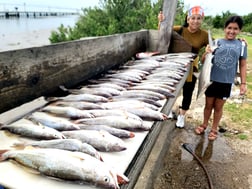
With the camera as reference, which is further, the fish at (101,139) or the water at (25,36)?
the water at (25,36)

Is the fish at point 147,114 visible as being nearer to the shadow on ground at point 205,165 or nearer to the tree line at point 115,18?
the shadow on ground at point 205,165

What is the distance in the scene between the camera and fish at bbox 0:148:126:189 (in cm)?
172

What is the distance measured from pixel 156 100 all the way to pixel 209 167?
74.1 inches

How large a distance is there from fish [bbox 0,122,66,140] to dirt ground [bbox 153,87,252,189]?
2201 mm

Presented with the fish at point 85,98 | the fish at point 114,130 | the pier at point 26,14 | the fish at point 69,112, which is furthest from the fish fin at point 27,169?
the pier at point 26,14

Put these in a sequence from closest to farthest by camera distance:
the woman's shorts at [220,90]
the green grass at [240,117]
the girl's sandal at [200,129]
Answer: the woman's shorts at [220,90] → the girl's sandal at [200,129] → the green grass at [240,117]

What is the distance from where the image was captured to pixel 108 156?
6.85 feet

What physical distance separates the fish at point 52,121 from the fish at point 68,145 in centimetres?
32

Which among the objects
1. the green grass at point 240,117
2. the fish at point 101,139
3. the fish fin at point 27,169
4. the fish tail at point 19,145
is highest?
the fish at point 101,139

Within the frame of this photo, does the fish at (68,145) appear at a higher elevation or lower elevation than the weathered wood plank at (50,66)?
lower

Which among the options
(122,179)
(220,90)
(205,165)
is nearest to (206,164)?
(205,165)

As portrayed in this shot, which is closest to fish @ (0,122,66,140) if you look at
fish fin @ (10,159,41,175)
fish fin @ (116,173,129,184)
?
fish fin @ (10,159,41,175)

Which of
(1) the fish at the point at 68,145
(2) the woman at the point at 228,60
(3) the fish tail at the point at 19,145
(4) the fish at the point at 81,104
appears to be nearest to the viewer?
(1) the fish at the point at 68,145

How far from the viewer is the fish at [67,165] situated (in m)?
1.72
